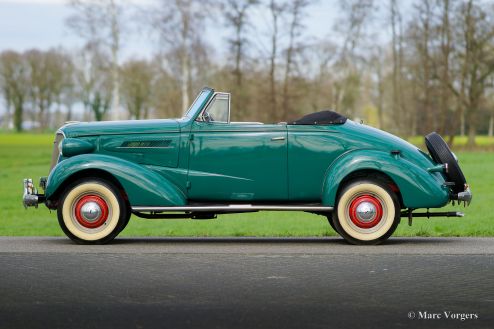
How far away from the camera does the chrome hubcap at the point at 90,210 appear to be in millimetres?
9398

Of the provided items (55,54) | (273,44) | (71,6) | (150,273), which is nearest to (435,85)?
(273,44)

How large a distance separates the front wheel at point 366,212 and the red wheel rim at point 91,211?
2.68 meters

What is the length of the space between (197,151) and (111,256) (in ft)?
6.21

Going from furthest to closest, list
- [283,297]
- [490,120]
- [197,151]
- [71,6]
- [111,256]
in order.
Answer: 1. [490,120]
2. [71,6]
3. [197,151]
4. [111,256]
5. [283,297]

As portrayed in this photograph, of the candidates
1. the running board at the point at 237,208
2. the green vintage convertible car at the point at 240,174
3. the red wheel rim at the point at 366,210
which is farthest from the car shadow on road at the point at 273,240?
the running board at the point at 237,208

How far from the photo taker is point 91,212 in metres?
9.41

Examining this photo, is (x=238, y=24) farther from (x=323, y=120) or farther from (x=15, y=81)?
(x=15, y=81)

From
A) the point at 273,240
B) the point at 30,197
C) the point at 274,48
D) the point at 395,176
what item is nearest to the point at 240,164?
the point at 273,240

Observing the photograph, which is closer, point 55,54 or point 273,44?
point 273,44

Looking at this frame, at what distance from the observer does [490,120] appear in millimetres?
104125

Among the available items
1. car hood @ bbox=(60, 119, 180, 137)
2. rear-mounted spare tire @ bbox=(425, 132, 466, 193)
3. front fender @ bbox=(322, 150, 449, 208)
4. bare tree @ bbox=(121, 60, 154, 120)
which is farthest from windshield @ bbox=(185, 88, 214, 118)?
bare tree @ bbox=(121, 60, 154, 120)

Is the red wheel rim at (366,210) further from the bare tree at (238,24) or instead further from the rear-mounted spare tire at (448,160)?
the bare tree at (238,24)

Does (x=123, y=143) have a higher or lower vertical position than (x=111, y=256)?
higher

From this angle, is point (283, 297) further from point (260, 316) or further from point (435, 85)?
point (435, 85)
